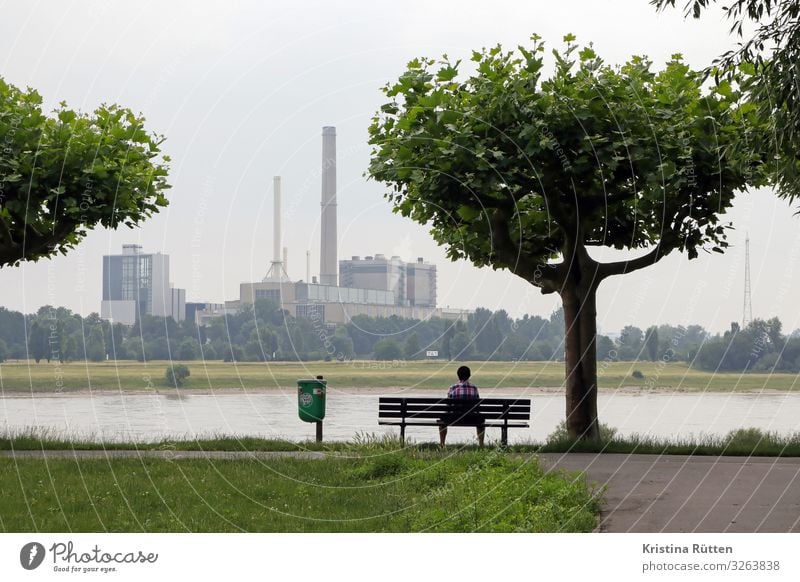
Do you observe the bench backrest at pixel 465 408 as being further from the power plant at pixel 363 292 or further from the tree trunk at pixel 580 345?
the power plant at pixel 363 292

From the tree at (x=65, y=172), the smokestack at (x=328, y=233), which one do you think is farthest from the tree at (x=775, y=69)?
the smokestack at (x=328, y=233)

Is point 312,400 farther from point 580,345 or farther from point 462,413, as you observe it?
point 580,345

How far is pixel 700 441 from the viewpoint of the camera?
17.6 meters

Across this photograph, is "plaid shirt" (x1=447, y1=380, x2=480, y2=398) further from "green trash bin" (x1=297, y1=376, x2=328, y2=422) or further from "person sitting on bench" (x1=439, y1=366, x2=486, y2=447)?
"green trash bin" (x1=297, y1=376, x2=328, y2=422)

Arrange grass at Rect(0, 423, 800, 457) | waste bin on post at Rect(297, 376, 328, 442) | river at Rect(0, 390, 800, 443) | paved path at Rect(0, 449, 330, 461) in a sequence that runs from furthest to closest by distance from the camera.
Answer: river at Rect(0, 390, 800, 443)
waste bin on post at Rect(297, 376, 328, 442)
grass at Rect(0, 423, 800, 457)
paved path at Rect(0, 449, 330, 461)

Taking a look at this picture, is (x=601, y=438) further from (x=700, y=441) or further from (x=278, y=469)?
(x=278, y=469)

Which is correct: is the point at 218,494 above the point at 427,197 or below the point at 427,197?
below

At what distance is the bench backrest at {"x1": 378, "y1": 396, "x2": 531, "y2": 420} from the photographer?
17.2 metres

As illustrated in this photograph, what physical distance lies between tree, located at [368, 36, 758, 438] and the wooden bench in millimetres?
1709

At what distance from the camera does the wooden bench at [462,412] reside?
17.1 meters

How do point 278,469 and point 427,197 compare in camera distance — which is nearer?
point 278,469

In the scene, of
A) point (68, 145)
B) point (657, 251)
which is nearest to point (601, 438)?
point (657, 251)

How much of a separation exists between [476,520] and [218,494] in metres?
3.61

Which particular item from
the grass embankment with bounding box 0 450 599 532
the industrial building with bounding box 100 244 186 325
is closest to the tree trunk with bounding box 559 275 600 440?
the grass embankment with bounding box 0 450 599 532
